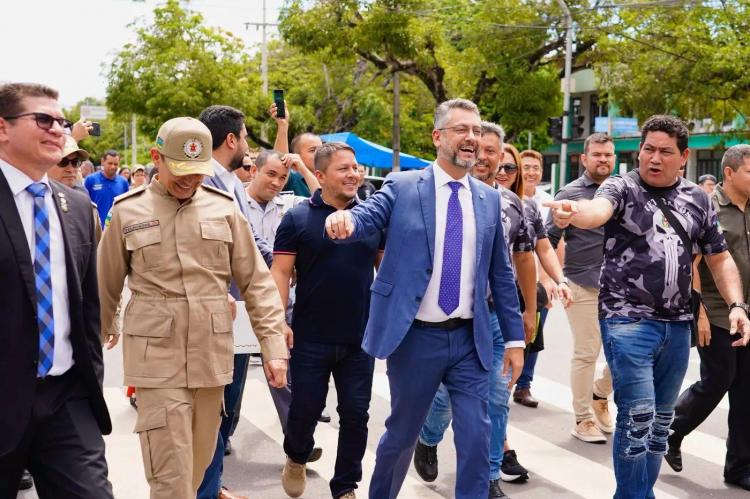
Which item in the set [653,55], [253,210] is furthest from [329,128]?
[253,210]

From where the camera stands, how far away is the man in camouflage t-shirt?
521 centimetres

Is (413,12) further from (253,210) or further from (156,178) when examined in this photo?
(156,178)

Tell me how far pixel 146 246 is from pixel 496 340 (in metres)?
2.26

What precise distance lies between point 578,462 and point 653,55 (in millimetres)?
20033

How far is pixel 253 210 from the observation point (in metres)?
6.80

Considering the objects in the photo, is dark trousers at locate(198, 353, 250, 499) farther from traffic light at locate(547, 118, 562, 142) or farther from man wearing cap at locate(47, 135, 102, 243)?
traffic light at locate(547, 118, 562, 142)

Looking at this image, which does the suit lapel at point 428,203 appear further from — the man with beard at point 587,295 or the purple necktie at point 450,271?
the man with beard at point 587,295

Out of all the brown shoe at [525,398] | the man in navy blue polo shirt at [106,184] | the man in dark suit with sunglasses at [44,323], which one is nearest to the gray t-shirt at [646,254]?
the man in dark suit with sunglasses at [44,323]

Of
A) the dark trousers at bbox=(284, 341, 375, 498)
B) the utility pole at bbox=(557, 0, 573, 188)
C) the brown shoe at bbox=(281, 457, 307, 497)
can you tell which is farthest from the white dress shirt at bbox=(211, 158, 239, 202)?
the utility pole at bbox=(557, 0, 573, 188)

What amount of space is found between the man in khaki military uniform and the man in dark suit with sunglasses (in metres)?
0.58

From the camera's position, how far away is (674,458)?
21.3 feet

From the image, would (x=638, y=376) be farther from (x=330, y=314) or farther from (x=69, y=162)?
(x=69, y=162)

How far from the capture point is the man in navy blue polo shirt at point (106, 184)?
15.5 meters

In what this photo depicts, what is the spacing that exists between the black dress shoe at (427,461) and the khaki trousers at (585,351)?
165 centimetres
